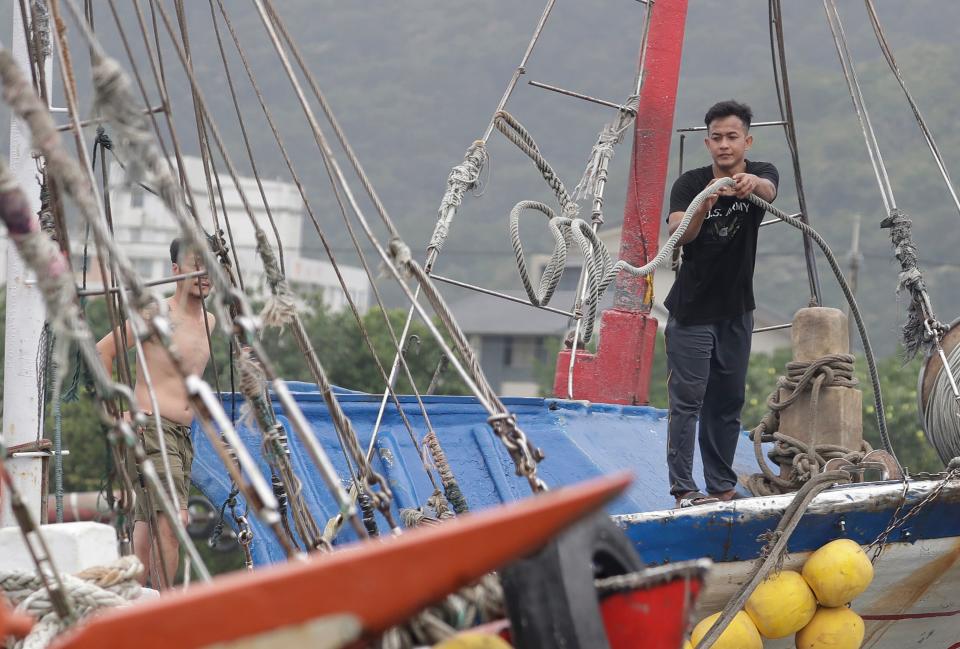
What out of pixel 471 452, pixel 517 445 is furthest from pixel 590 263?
pixel 517 445

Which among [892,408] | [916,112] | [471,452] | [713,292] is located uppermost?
[916,112]

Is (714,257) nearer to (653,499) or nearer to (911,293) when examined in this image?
(911,293)

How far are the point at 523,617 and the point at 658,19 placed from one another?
465 cm

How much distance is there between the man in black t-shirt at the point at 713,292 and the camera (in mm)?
4422

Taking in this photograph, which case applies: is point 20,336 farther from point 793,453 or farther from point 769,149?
point 769,149

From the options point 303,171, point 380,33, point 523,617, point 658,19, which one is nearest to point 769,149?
point 303,171

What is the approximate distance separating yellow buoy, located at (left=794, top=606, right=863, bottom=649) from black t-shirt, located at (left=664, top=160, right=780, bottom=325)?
3.81 feet

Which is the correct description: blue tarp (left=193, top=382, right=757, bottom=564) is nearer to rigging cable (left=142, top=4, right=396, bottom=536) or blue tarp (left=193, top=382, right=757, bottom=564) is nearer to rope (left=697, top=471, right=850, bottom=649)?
rope (left=697, top=471, right=850, bottom=649)

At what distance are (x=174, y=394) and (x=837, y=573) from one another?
270 centimetres

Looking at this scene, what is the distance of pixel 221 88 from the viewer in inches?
3831

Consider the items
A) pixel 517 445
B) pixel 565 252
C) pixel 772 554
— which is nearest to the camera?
pixel 517 445

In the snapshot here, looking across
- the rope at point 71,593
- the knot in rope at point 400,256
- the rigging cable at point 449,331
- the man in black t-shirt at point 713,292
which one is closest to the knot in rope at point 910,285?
the man in black t-shirt at point 713,292

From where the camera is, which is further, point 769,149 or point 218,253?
point 769,149

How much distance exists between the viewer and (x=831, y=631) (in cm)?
378
